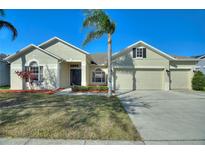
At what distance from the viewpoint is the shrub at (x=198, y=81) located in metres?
14.6

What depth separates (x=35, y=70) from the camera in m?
14.9

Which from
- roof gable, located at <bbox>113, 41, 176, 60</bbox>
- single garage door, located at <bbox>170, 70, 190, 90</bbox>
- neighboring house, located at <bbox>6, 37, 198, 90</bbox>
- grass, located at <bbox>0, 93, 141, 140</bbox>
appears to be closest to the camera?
grass, located at <bbox>0, 93, 141, 140</bbox>

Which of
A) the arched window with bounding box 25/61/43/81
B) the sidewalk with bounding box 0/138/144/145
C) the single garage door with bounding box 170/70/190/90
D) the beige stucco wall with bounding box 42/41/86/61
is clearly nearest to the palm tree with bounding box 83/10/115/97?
the beige stucco wall with bounding box 42/41/86/61

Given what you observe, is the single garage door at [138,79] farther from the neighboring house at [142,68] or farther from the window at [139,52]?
the window at [139,52]

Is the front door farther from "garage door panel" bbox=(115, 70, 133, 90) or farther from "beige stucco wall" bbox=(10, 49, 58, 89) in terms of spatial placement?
"garage door panel" bbox=(115, 70, 133, 90)

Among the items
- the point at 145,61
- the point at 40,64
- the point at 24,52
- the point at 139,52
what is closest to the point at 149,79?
the point at 145,61

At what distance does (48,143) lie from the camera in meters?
3.55

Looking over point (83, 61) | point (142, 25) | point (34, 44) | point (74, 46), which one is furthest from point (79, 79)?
point (142, 25)

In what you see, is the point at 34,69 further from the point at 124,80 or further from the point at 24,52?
the point at 124,80

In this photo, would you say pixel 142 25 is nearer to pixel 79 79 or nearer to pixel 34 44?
pixel 79 79

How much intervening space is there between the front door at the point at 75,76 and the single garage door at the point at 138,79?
4.80m

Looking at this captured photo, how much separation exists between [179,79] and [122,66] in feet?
20.9

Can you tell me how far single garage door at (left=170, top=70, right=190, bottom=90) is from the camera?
51.1ft

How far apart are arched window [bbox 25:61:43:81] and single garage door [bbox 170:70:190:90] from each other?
A: 13.8 m
